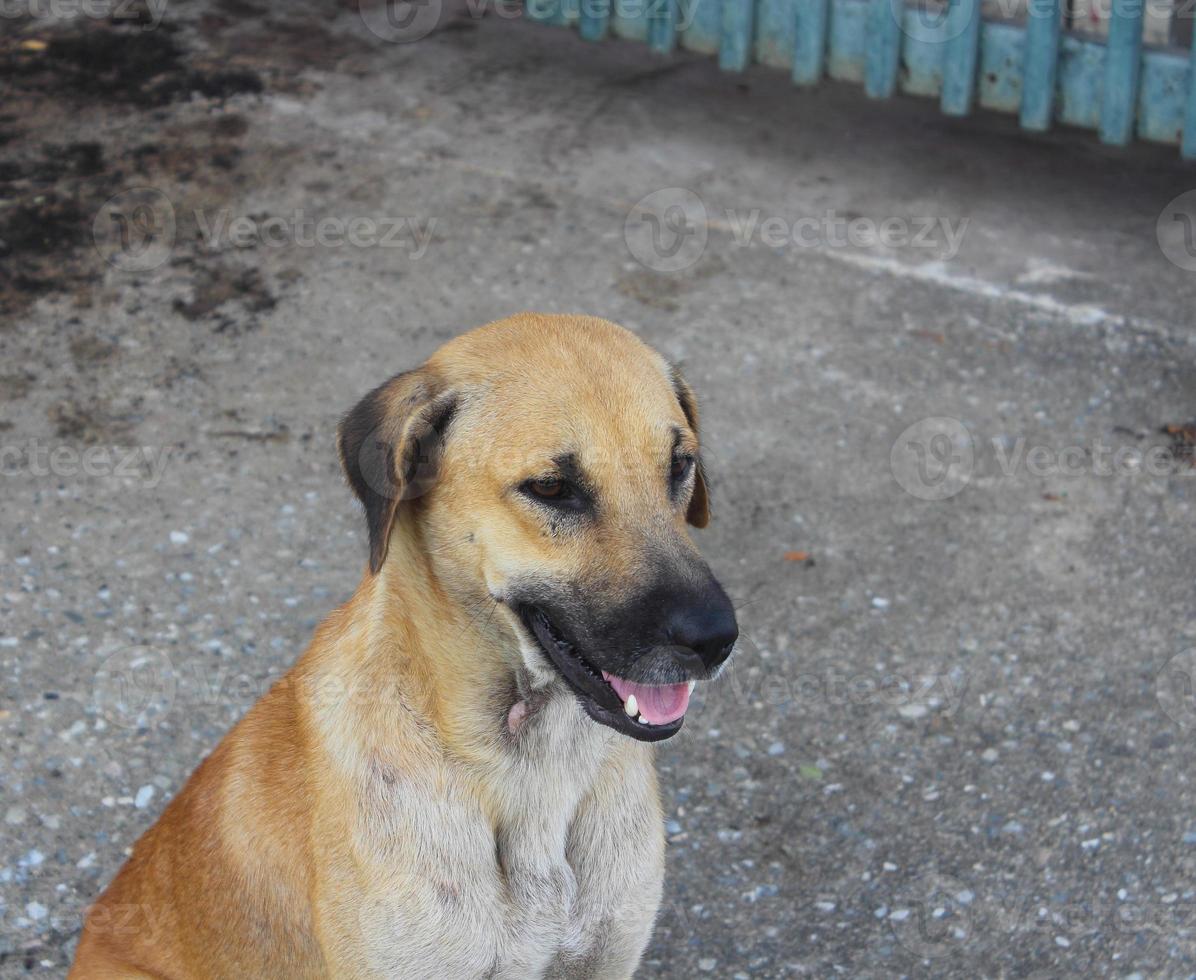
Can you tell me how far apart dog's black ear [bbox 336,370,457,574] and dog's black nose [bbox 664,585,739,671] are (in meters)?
0.65

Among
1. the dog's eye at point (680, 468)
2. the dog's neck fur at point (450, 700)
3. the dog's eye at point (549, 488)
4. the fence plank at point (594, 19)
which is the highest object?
the dog's eye at point (549, 488)

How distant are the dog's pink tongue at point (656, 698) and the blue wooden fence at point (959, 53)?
5135 mm

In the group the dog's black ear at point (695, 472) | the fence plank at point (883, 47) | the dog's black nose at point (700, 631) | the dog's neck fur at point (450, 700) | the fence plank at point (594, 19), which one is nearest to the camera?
the dog's black nose at point (700, 631)

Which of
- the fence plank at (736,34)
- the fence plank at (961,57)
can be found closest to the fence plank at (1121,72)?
the fence plank at (961,57)

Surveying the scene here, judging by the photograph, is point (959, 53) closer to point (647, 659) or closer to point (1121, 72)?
point (1121, 72)

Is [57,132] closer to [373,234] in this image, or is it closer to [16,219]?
[16,219]

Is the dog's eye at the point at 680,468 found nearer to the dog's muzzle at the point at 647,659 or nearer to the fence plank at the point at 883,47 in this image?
the dog's muzzle at the point at 647,659

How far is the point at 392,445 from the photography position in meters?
3.33

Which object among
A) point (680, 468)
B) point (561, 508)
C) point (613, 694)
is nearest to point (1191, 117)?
point (680, 468)

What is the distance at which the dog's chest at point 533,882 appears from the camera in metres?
3.24

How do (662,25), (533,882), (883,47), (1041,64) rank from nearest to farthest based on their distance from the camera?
(533,882) < (1041,64) < (883,47) < (662,25)

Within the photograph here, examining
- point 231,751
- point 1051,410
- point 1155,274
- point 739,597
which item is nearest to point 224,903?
point 231,751

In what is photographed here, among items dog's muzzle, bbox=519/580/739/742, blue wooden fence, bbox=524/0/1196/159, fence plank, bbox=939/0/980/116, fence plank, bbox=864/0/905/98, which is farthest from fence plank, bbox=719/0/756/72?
dog's muzzle, bbox=519/580/739/742

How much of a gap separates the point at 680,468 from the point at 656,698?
53 cm
